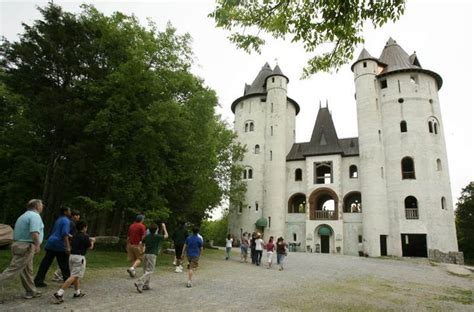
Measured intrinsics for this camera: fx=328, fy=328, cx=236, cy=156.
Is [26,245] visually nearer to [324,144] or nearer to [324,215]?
[324,215]

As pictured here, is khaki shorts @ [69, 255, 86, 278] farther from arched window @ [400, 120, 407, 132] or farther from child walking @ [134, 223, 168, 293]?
arched window @ [400, 120, 407, 132]

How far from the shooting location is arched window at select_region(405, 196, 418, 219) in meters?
34.4

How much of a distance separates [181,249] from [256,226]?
27450 millimetres

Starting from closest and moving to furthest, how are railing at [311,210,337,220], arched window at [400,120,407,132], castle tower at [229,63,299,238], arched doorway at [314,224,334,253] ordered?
arched window at [400,120,407,132]
arched doorway at [314,224,334,253]
railing at [311,210,337,220]
castle tower at [229,63,299,238]

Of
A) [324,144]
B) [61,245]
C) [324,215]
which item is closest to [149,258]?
[61,245]

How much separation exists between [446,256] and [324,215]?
12.4 metres

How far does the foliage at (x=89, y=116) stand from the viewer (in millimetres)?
16312

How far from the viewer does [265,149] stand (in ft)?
142

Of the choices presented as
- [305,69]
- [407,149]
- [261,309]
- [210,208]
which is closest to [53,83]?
[305,69]

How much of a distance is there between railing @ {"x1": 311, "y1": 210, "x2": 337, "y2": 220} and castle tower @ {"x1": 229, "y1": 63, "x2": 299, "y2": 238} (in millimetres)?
3830

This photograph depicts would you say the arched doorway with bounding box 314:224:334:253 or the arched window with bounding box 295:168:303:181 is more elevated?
the arched window with bounding box 295:168:303:181

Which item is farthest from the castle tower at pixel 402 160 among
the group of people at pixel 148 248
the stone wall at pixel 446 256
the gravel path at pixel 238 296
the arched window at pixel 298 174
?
the group of people at pixel 148 248

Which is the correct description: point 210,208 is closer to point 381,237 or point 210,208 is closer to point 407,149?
point 381,237

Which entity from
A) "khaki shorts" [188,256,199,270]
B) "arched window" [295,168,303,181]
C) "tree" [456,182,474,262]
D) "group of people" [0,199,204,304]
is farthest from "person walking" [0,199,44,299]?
"tree" [456,182,474,262]
